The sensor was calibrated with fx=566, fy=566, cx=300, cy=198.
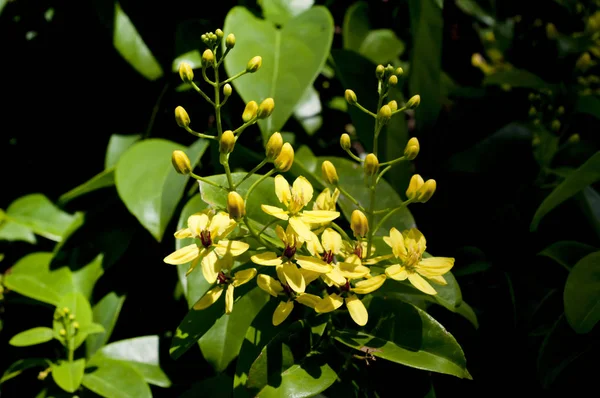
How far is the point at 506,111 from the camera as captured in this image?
1.73 meters

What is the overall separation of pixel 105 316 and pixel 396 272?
0.82m

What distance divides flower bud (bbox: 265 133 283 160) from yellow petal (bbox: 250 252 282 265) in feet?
0.49

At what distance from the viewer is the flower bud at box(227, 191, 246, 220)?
78 centimetres

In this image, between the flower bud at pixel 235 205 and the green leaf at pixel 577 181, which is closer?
the flower bud at pixel 235 205

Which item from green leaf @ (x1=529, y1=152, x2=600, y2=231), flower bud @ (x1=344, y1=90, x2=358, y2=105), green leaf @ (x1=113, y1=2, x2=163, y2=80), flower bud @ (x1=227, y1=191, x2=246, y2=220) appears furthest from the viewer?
green leaf @ (x1=113, y1=2, x2=163, y2=80)

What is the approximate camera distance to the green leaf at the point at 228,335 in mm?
1043

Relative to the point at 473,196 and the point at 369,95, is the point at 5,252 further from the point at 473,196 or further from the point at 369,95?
the point at 473,196

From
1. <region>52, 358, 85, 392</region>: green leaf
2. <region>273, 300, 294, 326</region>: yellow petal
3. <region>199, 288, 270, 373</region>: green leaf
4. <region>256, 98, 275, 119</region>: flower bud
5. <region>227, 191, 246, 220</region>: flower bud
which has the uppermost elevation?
<region>256, 98, 275, 119</region>: flower bud

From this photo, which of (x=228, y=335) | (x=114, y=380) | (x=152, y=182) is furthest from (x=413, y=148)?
(x=114, y=380)

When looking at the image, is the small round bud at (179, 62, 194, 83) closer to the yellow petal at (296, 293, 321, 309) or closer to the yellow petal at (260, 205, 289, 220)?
the yellow petal at (260, 205, 289, 220)

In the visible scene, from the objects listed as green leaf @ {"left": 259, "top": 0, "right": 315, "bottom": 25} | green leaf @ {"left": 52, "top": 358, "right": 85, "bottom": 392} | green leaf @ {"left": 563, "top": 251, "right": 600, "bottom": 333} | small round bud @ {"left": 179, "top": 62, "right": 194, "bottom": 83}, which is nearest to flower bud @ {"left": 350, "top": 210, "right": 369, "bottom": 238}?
small round bud @ {"left": 179, "top": 62, "right": 194, "bottom": 83}

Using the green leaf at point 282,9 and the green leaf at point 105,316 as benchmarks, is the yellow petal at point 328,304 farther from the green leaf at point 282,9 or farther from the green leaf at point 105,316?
the green leaf at point 282,9

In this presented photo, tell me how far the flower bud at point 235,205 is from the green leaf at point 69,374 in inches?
25.5

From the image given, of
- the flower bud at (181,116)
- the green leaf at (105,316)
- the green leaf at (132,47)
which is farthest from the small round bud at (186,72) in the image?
the green leaf at (105,316)
